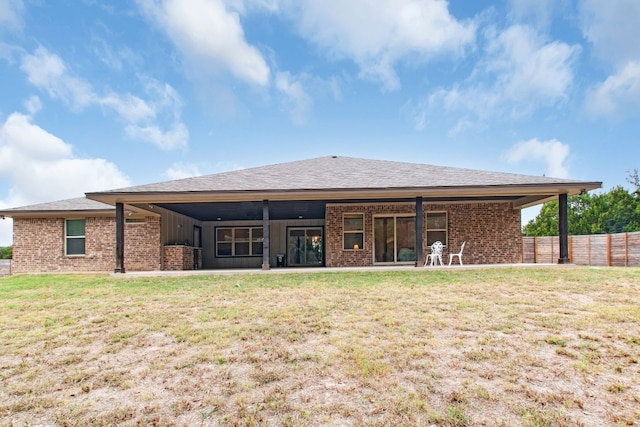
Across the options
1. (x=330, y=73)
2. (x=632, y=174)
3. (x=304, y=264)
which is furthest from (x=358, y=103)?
(x=632, y=174)

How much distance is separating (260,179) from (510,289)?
7.69 m

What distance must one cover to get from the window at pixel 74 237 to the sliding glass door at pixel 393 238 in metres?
10.9

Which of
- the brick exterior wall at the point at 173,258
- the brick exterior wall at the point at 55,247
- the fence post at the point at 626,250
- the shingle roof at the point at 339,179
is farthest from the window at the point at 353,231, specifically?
the fence post at the point at 626,250

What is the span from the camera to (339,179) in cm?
1141

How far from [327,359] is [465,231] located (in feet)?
35.9

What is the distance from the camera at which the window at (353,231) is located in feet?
44.1

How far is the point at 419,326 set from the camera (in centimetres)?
447

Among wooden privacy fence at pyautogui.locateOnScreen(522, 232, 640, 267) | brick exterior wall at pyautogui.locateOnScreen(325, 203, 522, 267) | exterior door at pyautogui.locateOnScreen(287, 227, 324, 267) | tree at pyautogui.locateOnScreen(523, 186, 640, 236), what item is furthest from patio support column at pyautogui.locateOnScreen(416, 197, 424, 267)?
tree at pyautogui.locateOnScreen(523, 186, 640, 236)

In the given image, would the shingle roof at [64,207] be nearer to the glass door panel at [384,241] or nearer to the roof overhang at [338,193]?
the roof overhang at [338,193]

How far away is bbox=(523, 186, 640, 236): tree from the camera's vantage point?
2439cm

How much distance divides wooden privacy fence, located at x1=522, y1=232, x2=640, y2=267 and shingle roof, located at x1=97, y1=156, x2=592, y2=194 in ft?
16.5

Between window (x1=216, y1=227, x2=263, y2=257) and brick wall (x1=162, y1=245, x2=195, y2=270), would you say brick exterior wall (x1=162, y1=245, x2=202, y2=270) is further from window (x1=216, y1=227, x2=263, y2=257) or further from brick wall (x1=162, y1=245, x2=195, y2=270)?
window (x1=216, y1=227, x2=263, y2=257)

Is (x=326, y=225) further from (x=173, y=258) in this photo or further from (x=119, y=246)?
(x=119, y=246)

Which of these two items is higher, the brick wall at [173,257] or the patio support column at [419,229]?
the patio support column at [419,229]
